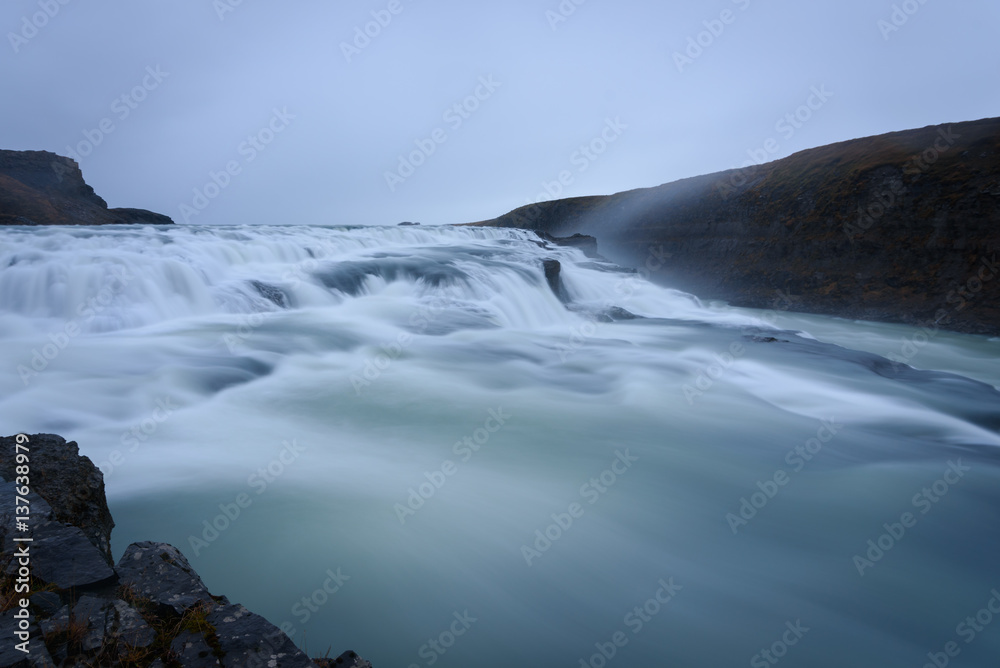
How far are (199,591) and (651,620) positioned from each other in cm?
209

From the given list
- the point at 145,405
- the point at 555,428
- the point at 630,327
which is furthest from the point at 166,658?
the point at 630,327

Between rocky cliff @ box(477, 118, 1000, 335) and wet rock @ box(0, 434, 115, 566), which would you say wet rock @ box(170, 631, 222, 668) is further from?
rocky cliff @ box(477, 118, 1000, 335)

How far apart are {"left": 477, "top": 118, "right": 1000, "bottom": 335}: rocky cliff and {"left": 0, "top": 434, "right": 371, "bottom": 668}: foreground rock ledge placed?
47.4 feet

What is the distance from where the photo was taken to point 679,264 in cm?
1916

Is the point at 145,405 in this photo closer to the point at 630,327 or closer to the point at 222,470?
the point at 222,470

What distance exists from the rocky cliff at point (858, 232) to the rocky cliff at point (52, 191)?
1166 inches

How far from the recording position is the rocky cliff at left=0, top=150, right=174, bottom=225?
25.8 meters

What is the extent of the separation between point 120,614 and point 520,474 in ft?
9.46

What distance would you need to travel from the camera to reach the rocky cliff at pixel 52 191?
25.8m

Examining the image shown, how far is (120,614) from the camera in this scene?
160cm
